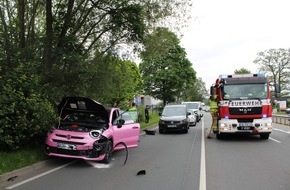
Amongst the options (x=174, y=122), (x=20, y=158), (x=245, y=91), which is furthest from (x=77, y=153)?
(x=174, y=122)

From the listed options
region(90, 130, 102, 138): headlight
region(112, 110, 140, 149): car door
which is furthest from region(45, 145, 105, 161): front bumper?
region(112, 110, 140, 149): car door

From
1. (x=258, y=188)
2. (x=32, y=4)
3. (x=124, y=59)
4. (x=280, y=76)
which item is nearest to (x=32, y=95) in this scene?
(x=258, y=188)

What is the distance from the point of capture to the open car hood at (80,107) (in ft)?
36.2

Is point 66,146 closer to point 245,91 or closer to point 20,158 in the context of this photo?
point 20,158

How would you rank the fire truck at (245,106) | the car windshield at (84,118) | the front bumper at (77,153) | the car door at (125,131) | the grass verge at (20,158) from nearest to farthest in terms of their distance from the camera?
the grass verge at (20,158), the front bumper at (77,153), the car door at (125,131), the car windshield at (84,118), the fire truck at (245,106)

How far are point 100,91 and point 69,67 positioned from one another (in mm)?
3508

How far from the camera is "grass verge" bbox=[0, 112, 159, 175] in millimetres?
8562

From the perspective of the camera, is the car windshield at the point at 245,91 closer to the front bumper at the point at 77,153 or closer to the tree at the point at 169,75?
the front bumper at the point at 77,153

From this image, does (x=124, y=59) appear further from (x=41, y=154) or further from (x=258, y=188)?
(x=258, y=188)

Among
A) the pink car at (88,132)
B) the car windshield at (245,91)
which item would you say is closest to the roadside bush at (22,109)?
the pink car at (88,132)

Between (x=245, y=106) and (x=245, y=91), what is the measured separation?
731 mm

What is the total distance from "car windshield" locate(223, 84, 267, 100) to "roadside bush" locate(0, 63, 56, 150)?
28.5 feet

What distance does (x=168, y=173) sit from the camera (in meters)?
8.67

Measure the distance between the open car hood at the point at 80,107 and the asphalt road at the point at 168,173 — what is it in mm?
1554
